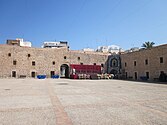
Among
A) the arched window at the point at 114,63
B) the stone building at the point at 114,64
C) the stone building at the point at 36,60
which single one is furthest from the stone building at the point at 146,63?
the stone building at the point at 36,60

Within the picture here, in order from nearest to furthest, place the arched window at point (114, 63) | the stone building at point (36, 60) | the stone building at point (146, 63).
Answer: the stone building at point (146, 63) < the stone building at point (36, 60) < the arched window at point (114, 63)

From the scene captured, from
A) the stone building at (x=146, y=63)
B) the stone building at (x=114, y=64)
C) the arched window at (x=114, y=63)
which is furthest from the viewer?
the arched window at (x=114, y=63)

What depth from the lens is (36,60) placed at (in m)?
38.0

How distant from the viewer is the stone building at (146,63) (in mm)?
28777

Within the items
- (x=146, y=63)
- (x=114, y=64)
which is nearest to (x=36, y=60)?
(x=114, y=64)

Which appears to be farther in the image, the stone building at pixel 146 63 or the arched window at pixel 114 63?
the arched window at pixel 114 63

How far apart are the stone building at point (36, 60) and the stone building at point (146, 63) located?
28.2 ft

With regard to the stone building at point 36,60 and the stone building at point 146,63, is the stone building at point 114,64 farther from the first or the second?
the stone building at point 36,60

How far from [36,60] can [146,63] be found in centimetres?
2431

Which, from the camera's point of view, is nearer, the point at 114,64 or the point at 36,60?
the point at 36,60

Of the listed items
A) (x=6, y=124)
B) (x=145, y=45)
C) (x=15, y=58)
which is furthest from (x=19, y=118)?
(x=145, y=45)

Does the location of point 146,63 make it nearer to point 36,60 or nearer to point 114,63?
point 114,63

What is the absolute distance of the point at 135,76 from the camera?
35.3 metres

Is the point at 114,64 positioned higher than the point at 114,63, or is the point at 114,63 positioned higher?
the point at 114,63
